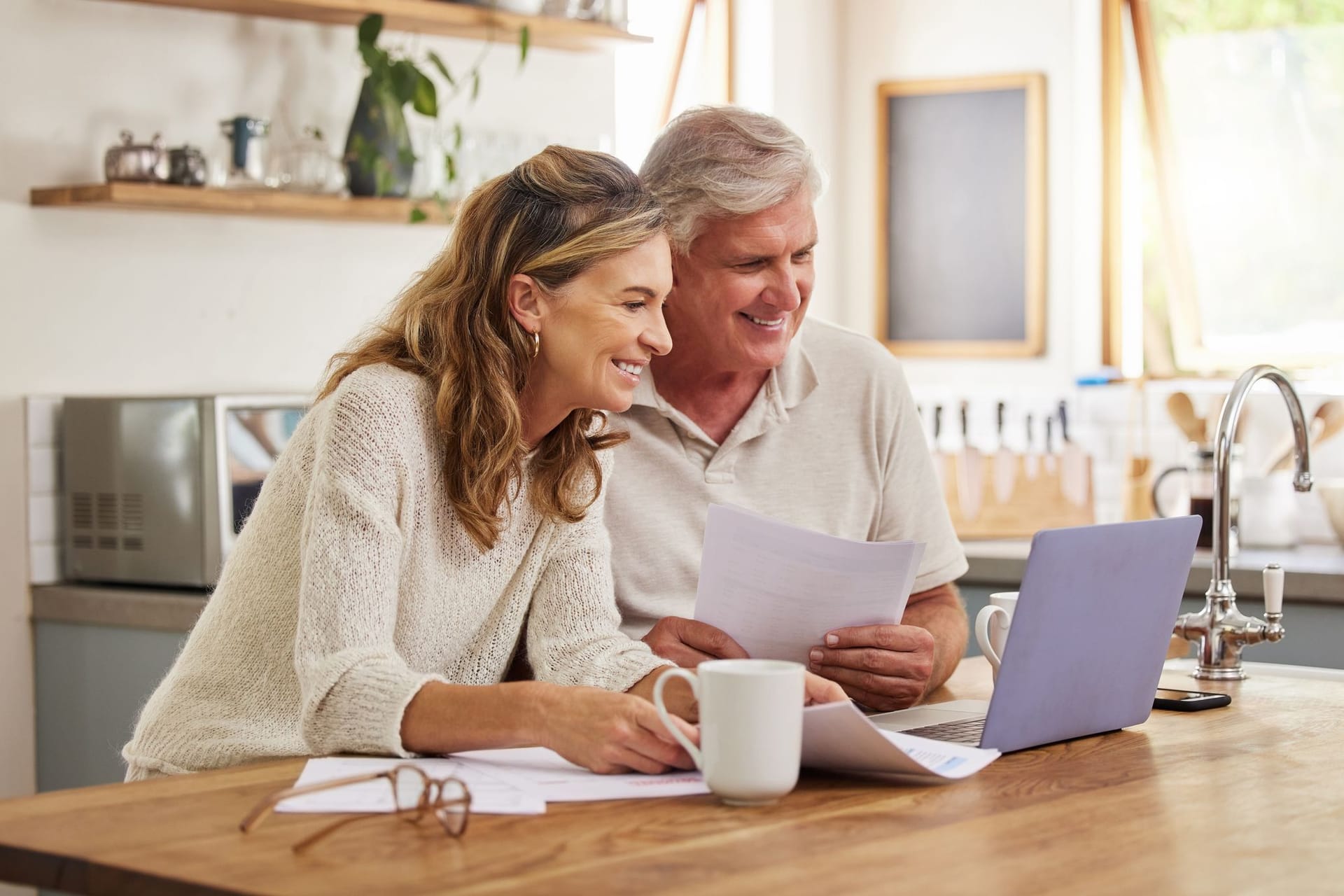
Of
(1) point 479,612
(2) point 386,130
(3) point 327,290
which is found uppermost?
(2) point 386,130

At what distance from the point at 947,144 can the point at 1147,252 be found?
2.24 ft

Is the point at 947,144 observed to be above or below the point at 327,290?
above

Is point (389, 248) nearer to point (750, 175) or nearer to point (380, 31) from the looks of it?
point (380, 31)

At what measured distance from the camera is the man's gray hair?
2.19 metres

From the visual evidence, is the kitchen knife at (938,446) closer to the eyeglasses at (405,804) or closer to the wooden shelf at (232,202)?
the wooden shelf at (232,202)

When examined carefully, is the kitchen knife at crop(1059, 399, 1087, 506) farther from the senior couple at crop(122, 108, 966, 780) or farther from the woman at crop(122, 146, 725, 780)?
the woman at crop(122, 146, 725, 780)

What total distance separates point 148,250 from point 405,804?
2238 millimetres

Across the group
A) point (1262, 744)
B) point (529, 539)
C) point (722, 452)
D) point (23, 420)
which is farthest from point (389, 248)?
point (1262, 744)

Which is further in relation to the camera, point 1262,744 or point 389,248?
point 389,248

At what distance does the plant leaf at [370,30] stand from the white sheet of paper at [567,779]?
2150mm

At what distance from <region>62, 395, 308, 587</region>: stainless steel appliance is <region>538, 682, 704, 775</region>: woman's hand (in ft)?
5.39

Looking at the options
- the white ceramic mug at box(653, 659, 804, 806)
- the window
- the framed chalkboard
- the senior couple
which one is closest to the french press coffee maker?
the senior couple

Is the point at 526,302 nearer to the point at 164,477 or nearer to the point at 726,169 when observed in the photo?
the point at 726,169

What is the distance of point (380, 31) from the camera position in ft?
11.6
